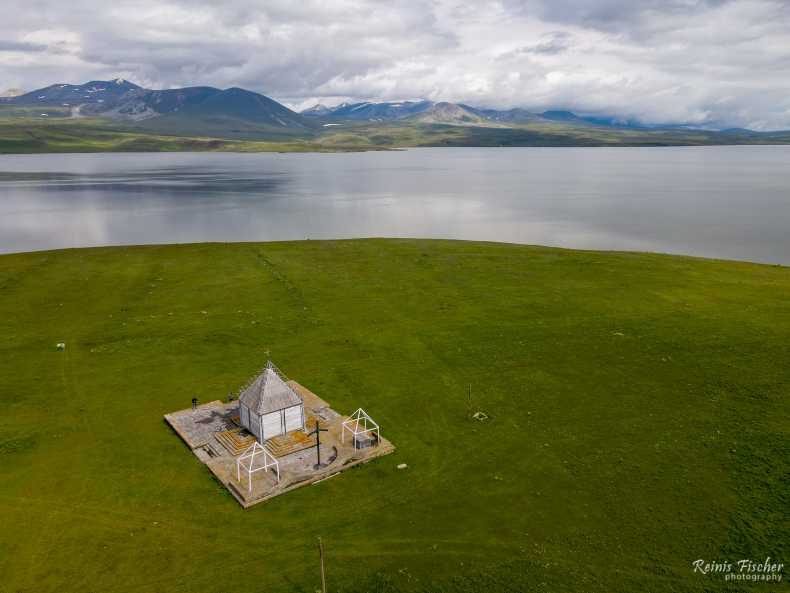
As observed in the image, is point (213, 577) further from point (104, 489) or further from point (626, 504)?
point (626, 504)

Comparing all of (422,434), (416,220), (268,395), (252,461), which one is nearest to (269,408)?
(268,395)

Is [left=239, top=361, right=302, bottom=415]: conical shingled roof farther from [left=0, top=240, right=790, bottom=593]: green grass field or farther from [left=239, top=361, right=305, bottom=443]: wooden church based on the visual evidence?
[left=0, top=240, right=790, bottom=593]: green grass field

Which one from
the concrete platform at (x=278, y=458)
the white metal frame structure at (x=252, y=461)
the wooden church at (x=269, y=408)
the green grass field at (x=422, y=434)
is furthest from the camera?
the wooden church at (x=269, y=408)

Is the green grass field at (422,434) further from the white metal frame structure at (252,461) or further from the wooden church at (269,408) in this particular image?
the wooden church at (269,408)

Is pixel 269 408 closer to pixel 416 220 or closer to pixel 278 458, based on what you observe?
pixel 278 458

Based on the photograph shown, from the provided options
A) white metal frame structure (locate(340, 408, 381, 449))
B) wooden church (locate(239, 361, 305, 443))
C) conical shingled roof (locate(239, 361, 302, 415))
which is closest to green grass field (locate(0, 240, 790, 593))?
white metal frame structure (locate(340, 408, 381, 449))

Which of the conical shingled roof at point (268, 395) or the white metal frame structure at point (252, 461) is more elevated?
the conical shingled roof at point (268, 395)

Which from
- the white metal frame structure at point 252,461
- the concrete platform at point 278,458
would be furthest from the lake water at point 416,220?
the white metal frame structure at point 252,461
